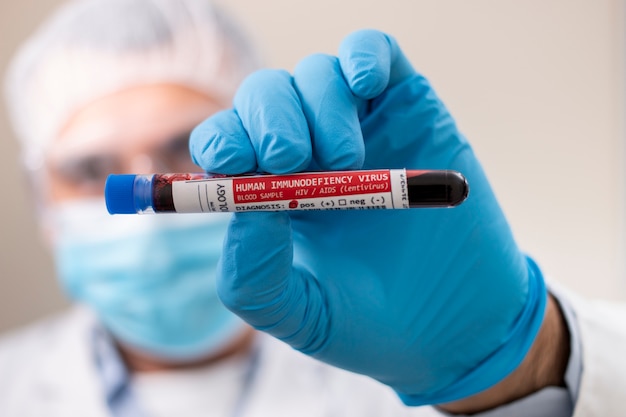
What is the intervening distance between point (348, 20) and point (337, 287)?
1111 mm

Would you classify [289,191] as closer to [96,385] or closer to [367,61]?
[367,61]

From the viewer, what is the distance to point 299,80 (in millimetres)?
757

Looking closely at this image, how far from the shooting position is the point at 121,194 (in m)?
0.66

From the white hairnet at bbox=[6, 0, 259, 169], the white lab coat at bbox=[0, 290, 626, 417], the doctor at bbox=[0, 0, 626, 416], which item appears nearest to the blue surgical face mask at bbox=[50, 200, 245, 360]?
the doctor at bbox=[0, 0, 626, 416]

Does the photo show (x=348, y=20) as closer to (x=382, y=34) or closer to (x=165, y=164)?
(x=165, y=164)

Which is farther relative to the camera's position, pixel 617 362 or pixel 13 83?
pixel 13 83

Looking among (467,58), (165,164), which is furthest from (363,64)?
(467,58)

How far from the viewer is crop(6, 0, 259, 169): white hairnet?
140 cm

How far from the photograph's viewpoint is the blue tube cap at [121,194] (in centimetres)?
66

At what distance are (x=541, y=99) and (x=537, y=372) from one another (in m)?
0.94

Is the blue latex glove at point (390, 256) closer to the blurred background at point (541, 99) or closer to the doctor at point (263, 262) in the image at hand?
the doctor at point (263, 262)

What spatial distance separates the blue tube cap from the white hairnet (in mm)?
809

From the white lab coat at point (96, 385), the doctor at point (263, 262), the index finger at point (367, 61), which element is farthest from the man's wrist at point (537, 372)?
the index finger at point (367, 61)

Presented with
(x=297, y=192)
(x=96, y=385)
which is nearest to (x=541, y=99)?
(x=297, y=192)
